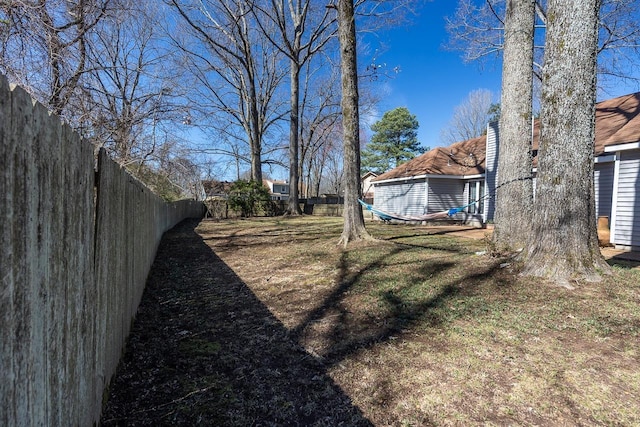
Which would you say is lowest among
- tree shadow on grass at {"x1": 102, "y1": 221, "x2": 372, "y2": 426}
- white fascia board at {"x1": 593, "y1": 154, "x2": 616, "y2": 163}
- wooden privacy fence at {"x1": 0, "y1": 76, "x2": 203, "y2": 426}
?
tree shadow on grass at {"x1": 102, "y1": 221, "x2": 372, "y2": 426}

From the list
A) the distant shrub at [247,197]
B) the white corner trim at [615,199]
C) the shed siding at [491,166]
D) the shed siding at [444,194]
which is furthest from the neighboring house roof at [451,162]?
the distant shrub at [247,197]

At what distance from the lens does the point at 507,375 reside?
2316 mm

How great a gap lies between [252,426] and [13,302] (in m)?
1.48

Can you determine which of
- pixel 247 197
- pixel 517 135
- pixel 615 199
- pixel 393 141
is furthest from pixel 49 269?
pixel 393 141

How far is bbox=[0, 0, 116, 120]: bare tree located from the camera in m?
3.82

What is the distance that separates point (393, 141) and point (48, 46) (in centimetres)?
3359

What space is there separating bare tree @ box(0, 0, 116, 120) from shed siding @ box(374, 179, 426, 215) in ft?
44.3

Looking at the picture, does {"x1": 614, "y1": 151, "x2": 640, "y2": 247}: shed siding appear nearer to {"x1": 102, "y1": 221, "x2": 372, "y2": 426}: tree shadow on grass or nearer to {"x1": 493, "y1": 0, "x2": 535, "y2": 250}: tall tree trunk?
{"x1": 493, "y1": 0, "x2": 535, "y2": 250}: tall tree trunk

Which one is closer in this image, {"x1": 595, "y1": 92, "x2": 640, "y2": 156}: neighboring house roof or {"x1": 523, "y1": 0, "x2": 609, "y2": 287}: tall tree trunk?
{"x1": 523, "y1": 0, "x2": 609, "y2": 287}: tall tree trunk

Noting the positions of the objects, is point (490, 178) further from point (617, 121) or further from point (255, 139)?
point (255, 139)

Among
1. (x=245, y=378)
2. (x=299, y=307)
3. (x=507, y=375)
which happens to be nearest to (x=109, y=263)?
(x=245, y=378)

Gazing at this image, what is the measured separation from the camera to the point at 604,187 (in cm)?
920

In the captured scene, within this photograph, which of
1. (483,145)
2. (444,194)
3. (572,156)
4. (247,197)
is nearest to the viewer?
(572,156)

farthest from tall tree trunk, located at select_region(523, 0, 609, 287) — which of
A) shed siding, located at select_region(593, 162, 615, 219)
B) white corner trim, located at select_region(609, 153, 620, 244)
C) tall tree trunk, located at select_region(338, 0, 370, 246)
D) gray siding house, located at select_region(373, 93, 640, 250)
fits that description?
shed siding, located at select_region(593, 162, 615, 219)
